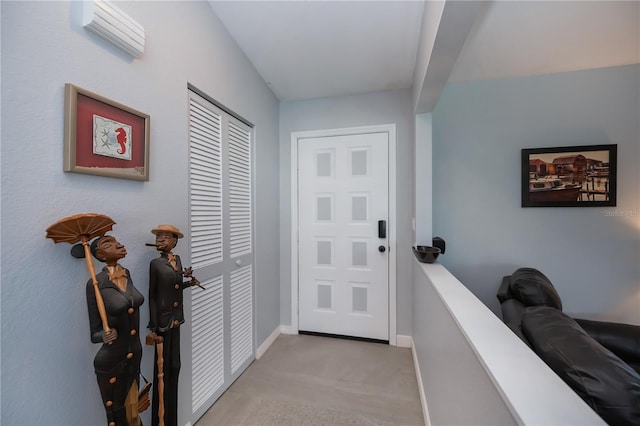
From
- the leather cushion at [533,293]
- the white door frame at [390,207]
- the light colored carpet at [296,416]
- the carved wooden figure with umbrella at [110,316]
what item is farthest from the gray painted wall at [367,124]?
the carved wooden figure with umbrella at [110,316]

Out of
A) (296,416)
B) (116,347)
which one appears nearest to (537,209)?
(296,416)

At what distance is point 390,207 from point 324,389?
1653 millimetres

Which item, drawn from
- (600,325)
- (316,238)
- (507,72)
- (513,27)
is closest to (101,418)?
(316,238)

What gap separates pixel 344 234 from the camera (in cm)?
267

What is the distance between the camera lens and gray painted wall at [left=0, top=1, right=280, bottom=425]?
77 centimetres

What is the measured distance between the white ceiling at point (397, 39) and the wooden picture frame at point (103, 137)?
1.05 m

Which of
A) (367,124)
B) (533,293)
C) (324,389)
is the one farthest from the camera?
(367,124)

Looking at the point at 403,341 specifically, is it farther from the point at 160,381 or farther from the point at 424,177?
the point at 160,381

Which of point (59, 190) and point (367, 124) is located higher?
point (367, 124)

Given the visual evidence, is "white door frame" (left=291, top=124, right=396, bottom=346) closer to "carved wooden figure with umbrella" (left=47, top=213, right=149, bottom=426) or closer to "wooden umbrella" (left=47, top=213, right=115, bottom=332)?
"carved wooden figure with umbrella" (left=47, top=213, right=149, bottom=426)

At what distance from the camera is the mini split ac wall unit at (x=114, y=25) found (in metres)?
0.93

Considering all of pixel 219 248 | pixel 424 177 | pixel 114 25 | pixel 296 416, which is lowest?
pixel 296 416

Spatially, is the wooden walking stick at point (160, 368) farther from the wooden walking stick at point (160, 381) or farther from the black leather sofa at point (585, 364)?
the black leather sofa at point (585, 364)

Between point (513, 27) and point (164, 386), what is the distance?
298cm
